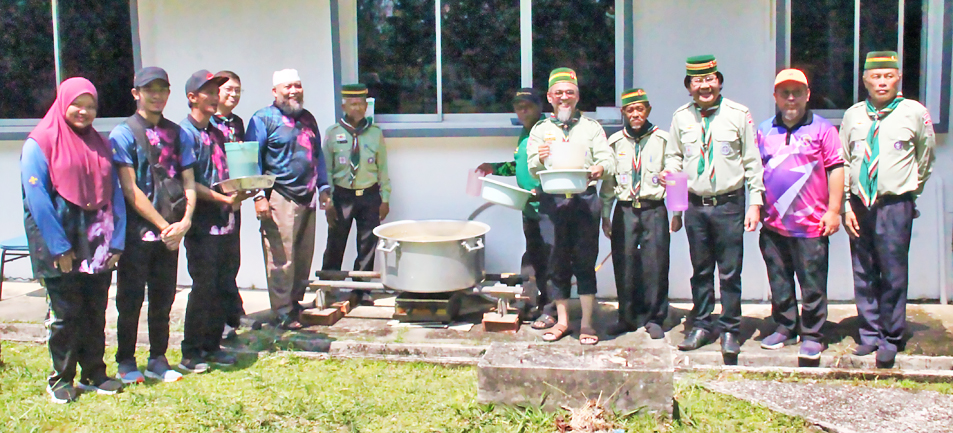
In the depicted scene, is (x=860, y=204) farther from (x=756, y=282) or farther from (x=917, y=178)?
(x=756, y=282)

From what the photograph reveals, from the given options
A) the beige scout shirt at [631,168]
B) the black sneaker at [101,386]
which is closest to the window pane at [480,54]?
the beige scout shirt at [631,168]

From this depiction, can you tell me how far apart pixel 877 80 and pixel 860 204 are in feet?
2.60

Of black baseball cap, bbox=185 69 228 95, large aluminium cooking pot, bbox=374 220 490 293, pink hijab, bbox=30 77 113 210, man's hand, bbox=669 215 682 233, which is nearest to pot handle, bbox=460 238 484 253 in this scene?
large aluminium cooking pot, bbox=374 220 490 293

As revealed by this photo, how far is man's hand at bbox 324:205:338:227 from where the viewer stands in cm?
628

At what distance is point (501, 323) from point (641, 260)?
3.64 ft

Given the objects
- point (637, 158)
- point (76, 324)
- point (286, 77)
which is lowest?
point (76, 324)

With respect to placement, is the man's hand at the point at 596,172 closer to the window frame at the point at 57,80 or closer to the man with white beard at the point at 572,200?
the man with white beard at the point at 572,200

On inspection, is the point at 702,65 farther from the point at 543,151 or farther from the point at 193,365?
the point at 193,365

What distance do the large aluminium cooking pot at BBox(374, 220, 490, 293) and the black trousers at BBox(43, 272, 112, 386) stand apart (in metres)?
1.97

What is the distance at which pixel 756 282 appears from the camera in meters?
6.56

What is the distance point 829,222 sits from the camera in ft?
16.3

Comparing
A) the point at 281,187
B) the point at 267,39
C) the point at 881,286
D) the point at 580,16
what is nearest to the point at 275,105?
the point at 281,187

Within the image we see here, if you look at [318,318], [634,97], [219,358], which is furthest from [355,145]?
[634,97]

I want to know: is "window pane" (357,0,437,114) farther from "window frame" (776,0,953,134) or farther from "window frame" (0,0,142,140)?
"window frame" (776,0,953,134)
